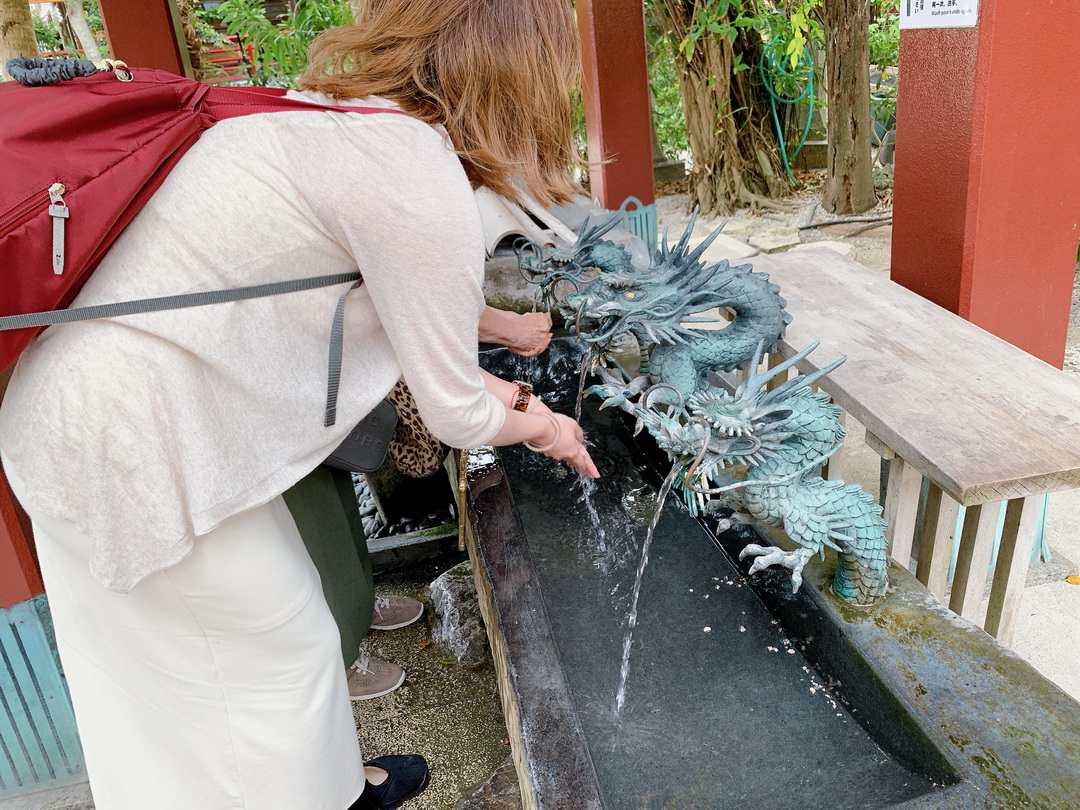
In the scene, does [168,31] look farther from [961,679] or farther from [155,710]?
[961,679]

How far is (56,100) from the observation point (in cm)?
106

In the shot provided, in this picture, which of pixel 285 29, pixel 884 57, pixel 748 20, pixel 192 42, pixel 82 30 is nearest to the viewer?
pixel 285 29

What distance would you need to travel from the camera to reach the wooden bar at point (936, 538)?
2.25 m

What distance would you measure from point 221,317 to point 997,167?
6.85 ft

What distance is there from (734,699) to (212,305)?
1322 mm

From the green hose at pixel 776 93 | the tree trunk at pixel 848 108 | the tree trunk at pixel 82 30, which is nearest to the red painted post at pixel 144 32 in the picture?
the tree trunk at pixel 82 30

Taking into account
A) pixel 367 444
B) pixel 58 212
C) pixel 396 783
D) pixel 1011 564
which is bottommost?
pixel 396 783

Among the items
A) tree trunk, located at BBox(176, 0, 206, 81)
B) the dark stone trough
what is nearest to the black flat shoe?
the dark stone trough

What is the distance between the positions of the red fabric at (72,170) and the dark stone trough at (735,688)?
3.68 feet

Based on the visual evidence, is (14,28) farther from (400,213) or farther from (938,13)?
(938,13)

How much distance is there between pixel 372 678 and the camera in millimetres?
2605

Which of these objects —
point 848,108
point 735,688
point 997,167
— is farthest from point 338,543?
point 848,108

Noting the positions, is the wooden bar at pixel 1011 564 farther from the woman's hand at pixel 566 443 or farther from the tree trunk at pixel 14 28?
the tree trunk at pixel 14 28

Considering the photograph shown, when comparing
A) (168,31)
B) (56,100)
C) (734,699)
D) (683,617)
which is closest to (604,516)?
(683,617)
